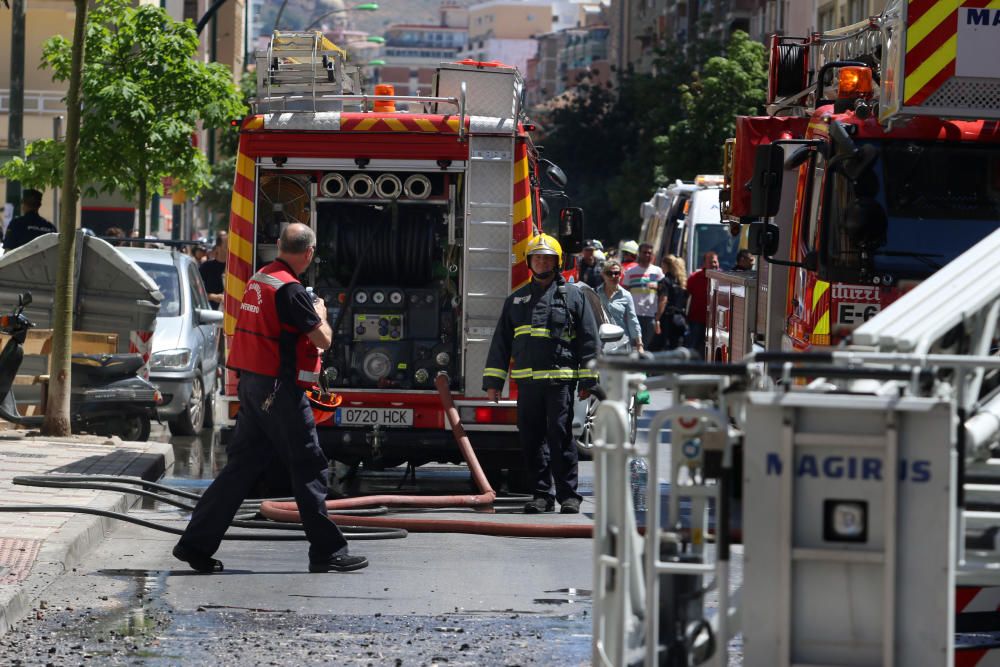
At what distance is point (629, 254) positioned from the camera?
75.9ft

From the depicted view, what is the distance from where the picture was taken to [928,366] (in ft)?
17.9

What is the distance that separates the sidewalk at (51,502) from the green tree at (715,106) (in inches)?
1259

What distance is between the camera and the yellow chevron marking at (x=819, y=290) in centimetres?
1078

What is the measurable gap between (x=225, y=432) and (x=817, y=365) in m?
7.78

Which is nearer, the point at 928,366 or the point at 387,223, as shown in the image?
the point at 928,366

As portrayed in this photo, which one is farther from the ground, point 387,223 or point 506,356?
point 387,223

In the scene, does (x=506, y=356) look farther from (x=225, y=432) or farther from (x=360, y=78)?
(x=360, y=78)

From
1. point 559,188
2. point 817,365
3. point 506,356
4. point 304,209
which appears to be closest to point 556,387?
point 506,356

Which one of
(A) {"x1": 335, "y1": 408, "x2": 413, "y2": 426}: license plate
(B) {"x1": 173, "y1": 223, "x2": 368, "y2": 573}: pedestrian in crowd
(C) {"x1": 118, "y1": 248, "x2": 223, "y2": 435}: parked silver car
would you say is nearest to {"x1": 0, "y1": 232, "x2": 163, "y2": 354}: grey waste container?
(C) {"x1": 118, "y1": 248, "x2": 223, "y2": 435}: parked silver car

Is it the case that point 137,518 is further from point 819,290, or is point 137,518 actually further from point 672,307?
point 672,307

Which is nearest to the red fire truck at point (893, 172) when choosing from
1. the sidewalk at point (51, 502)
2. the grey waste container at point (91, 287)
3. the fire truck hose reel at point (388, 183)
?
the fire truck hose reel at point (388, 183)

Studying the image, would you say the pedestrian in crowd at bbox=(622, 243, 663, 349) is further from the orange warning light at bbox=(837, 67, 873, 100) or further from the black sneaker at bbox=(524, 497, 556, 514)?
the orange warning light at bbox=(837, 67, 873, 100)

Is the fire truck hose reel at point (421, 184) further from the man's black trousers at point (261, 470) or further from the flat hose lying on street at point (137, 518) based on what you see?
the man's black trousers at point (261, 470)

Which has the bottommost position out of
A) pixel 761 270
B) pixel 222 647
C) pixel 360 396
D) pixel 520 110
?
pixel 222 647
